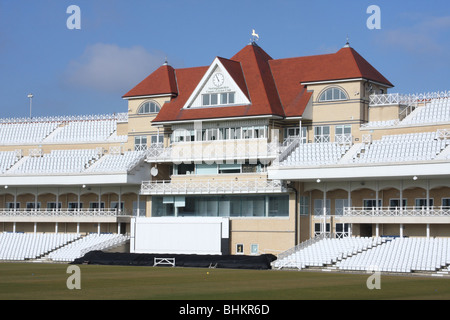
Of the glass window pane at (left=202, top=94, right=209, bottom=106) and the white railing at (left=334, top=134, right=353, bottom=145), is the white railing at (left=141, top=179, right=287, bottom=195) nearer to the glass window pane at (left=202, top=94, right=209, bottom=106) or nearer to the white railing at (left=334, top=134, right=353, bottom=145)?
the white railing at (left=334, top=134, right=353, bottom=145)

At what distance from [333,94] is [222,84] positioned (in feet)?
30.8

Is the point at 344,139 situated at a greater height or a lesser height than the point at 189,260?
greater

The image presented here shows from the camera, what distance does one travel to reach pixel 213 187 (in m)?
65.6

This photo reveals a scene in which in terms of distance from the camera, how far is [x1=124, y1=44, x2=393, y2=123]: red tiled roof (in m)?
65.5

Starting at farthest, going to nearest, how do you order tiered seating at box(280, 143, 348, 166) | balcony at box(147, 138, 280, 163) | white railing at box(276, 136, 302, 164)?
balcony at box(147, 138, 280, 163) → white railing at box(276, 136, 302, 164) → tiered seating at box(280, 143, 348, 166)

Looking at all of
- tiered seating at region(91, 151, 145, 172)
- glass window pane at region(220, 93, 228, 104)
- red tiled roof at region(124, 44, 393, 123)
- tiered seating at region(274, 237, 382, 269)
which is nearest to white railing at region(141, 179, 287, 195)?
tiered seating at region(91, 151, 145, 172)

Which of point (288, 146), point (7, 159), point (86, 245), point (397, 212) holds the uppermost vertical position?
point (288, 146)


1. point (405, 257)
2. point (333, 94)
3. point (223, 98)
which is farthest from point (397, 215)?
point (223, 98)

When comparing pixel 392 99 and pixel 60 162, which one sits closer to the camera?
pixel 392 99

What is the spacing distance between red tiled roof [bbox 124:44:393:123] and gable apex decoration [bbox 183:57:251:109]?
152 mm

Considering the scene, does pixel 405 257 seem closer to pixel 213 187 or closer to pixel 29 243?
pixel 213 187
